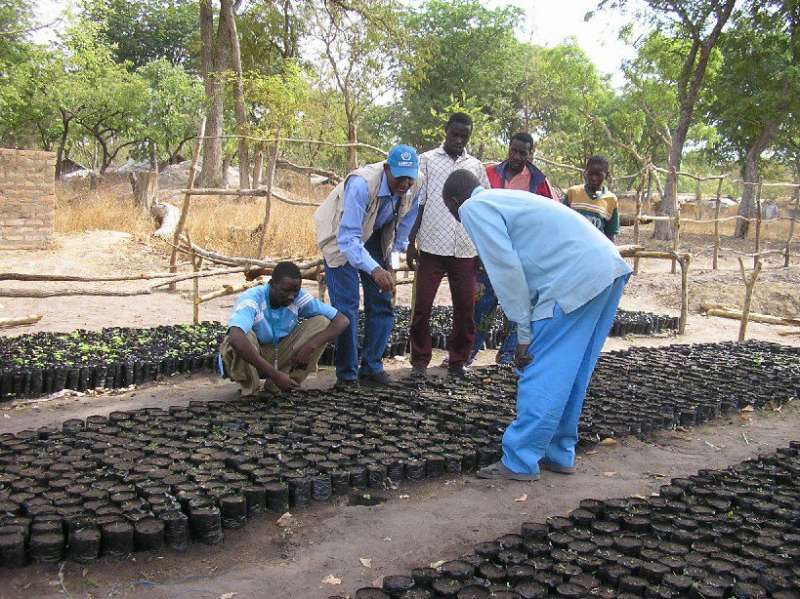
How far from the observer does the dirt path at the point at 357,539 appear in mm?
2605

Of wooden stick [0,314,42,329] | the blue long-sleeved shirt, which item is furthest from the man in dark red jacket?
wooden stick [0,314,42,329]

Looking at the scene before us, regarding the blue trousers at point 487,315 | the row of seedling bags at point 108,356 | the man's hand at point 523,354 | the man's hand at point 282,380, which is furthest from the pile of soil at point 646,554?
the row of seedling bags at point 108,356

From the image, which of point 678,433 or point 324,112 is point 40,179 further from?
point 678,433

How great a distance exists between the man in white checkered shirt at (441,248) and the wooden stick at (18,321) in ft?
12.6

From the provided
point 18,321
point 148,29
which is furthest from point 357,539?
point 148,29

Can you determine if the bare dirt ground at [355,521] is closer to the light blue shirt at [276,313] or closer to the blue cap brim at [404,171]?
the light blue shirt at [276,313]

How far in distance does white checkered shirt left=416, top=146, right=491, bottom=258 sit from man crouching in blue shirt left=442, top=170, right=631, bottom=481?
1.65 m

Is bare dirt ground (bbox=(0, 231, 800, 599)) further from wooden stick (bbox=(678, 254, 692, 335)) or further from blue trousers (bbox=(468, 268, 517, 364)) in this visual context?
wooden stick (bbox=(678, 254, 692, 335))

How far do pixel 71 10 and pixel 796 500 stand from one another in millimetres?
15219

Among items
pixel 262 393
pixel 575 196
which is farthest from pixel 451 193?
pixel 575 196

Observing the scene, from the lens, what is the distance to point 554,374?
352 centimetres

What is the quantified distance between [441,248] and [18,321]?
4.16 m

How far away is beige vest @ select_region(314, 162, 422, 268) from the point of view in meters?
4.84

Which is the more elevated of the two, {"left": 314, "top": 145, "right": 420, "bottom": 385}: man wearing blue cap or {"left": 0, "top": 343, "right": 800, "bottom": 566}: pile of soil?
{"left": 314, "top": 145, "right": 420, "bottom": 385}: man wearing blue cap
